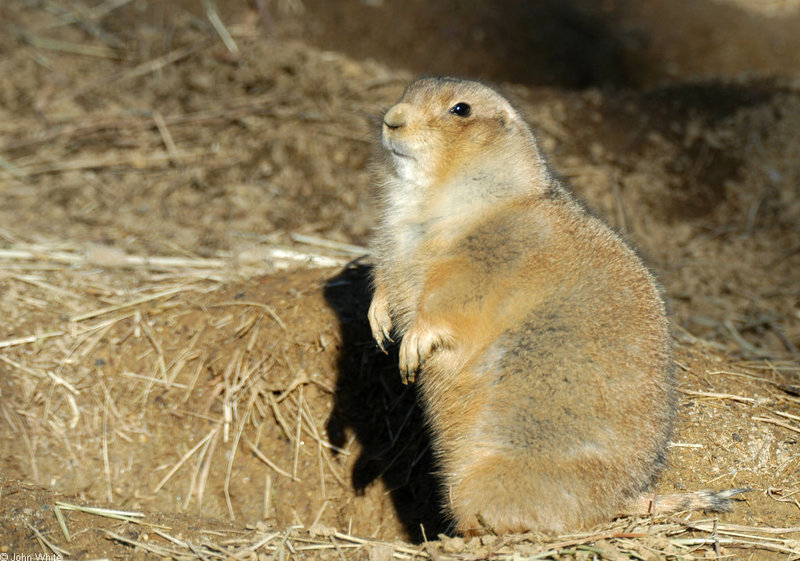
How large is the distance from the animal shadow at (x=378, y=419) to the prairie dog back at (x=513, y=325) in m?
1.00

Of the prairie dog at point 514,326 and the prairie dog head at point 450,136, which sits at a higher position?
the prairie dog head at point 450,136

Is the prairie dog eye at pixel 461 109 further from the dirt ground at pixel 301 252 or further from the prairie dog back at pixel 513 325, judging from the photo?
the dirt ground at pixel 301 252

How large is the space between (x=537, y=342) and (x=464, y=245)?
1.53ft

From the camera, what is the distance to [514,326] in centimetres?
300

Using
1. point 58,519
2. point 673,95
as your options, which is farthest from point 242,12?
point 58,519

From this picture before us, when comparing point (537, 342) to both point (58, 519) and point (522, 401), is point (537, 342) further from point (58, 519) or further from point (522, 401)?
point (58, 519)

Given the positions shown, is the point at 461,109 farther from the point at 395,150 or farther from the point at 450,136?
the point at 395,150

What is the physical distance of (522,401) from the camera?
295cm

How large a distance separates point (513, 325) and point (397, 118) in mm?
915

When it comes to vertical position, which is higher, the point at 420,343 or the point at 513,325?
the point at 513,325

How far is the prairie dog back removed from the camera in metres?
2.91

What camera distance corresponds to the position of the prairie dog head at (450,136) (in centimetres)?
315

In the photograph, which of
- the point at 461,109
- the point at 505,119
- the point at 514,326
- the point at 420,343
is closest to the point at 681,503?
the point at 514,326

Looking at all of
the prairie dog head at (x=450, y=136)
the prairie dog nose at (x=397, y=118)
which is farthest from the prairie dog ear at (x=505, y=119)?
the prairie dog nose at (x=397, y=118)
